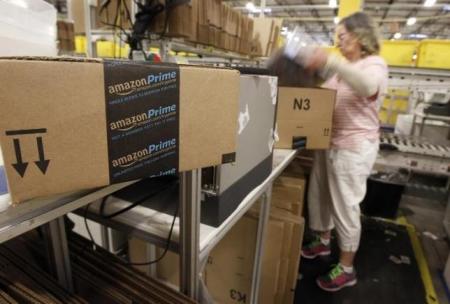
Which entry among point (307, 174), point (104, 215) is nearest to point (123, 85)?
point (104, 215)

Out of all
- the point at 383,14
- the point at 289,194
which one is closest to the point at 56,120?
the point at 289,194

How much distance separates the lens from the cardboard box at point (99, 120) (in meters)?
0.34

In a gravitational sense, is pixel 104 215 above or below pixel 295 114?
below

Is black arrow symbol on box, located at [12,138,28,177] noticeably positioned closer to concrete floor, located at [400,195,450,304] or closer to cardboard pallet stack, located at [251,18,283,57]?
concrete floor, located at [400,195,450,304]

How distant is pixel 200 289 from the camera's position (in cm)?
76

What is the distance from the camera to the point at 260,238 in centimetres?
123

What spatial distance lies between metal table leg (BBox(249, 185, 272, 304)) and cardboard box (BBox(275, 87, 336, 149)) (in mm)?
452

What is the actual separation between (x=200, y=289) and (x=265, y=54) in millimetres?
3208

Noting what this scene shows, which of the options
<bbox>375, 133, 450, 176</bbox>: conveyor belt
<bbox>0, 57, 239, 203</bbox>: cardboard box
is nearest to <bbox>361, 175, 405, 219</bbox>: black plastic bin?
<bbox>375, 133, 450, 176</bbox>: conveyor belt

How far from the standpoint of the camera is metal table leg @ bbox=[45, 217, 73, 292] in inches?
28.1

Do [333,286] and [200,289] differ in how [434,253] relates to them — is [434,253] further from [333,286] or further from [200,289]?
[200,289]

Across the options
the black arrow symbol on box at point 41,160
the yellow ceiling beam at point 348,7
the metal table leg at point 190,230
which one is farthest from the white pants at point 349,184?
the yellow ceiling beam at point 348,7

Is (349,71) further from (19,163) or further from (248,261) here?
(19,163)

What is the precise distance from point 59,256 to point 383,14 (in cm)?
873
